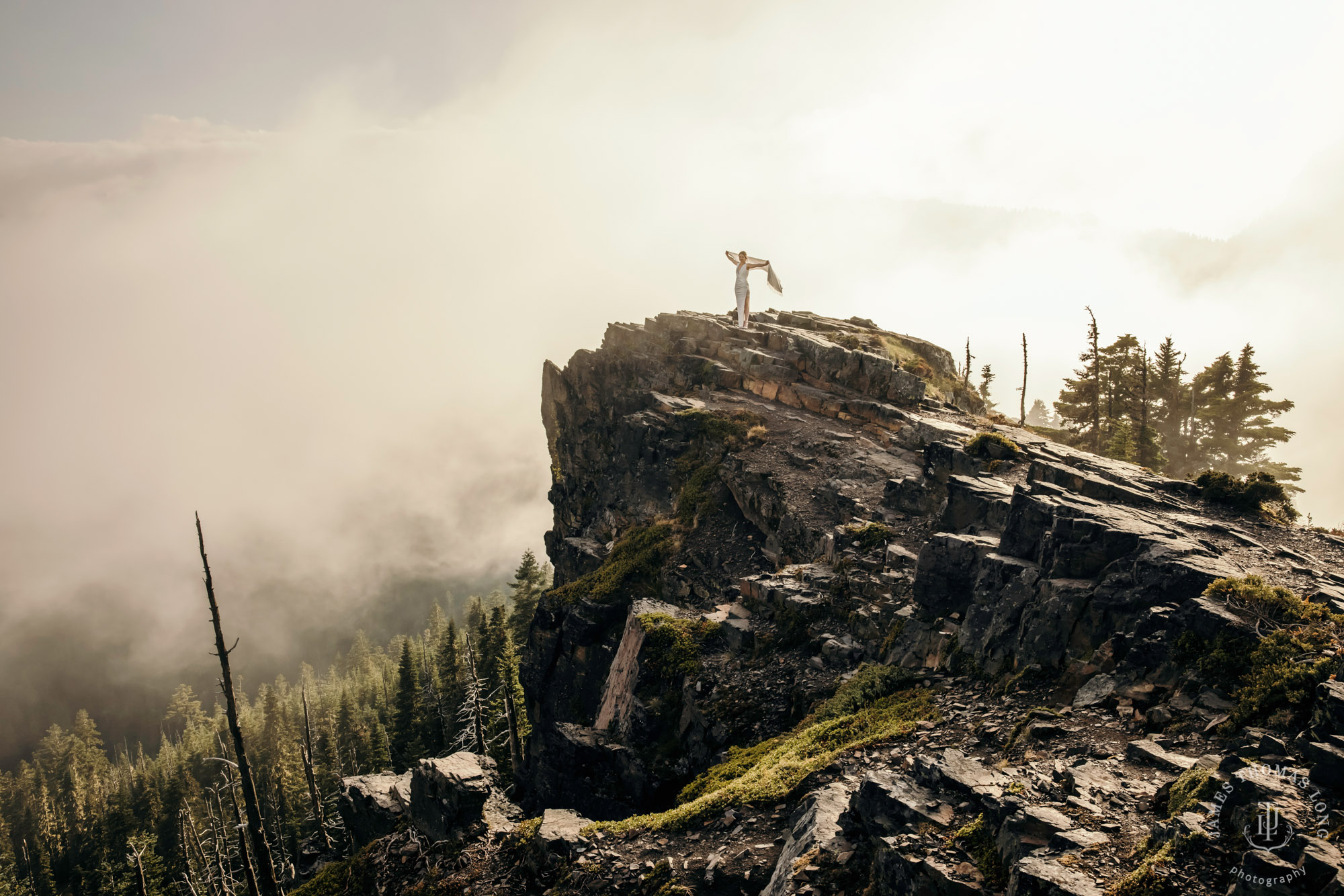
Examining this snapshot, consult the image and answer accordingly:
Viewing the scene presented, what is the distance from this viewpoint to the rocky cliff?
9570 millimetres

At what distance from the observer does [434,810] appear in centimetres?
1878

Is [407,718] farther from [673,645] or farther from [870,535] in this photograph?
[870,535]

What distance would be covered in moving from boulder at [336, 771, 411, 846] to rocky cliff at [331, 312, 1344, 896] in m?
0.15

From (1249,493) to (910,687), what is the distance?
12453 millimetres

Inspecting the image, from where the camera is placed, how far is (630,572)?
31.9 meters

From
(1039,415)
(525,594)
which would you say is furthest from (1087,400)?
(1039,415)

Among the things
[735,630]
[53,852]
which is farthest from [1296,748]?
[53,852]

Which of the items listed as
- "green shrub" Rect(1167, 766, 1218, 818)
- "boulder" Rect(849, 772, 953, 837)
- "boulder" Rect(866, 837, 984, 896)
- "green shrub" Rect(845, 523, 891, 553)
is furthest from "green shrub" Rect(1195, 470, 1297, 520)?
"boulder" Rect(866, 837, 984, 896)

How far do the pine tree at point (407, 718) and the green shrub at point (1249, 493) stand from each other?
63.3 meters

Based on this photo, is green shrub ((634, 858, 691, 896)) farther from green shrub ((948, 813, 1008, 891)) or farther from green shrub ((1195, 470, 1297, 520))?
green shrub ((1195, 470, 1297, 520))

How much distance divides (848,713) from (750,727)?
371cm

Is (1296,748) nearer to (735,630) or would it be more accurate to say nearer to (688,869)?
(688,869)

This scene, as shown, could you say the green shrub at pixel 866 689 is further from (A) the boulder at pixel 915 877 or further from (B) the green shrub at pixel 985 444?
(B) the green shrub at pixel 985 444

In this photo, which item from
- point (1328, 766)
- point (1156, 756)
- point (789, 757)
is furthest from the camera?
point (789, 757)
